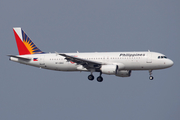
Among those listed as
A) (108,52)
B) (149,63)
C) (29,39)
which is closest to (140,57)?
(149,63)

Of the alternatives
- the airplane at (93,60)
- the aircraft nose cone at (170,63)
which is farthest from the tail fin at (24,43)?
the aircraft nose cone at (170,63)

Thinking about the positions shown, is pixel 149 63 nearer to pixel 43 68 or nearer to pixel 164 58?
pixel 164 58

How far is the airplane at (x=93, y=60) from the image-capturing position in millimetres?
59125

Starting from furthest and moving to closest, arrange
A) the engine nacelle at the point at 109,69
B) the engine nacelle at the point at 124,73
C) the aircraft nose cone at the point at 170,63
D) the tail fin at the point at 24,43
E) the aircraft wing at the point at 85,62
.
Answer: the tail fin at the point at 24,43
the engine nacelle at the point at 124,73
the aircraft nose cone at the point at 170,63
the aircraft wing at the point at 85,62
the engine nacelle at the point at 109,69

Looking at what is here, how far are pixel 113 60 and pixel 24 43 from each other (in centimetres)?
1837

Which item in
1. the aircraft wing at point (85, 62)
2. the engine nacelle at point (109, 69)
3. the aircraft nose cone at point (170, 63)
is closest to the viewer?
the engine nacelle at point (109, 69)

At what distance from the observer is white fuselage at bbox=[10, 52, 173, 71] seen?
59156mm

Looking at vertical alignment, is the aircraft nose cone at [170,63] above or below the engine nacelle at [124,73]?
→ above

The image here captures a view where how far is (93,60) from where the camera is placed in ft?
202

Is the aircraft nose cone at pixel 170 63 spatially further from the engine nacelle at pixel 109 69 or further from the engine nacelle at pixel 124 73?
the engine nacelle at pixel 109 69

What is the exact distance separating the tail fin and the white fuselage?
2.51m

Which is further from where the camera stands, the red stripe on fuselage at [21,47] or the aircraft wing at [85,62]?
the red stripe on fuselage at [21,47]

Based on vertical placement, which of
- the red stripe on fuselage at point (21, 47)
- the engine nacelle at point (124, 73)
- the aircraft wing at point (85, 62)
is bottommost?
the engine nacelle at point (124, 73)

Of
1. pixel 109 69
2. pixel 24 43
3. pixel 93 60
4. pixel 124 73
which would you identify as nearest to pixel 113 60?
pixel 109 69
